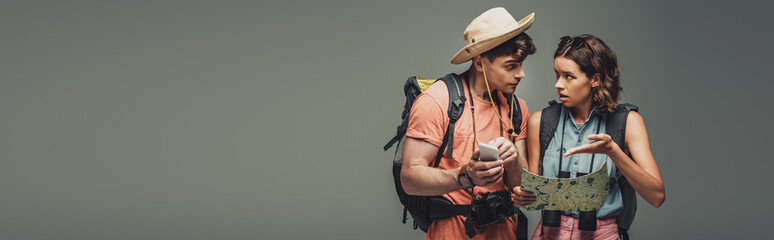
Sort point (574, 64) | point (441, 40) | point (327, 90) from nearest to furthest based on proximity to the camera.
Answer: point (574, 64) → point (441, 40) → point (327, 90)

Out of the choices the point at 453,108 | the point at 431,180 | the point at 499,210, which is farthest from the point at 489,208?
the point at 453,108

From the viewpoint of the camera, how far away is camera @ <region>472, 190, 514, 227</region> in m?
2.69

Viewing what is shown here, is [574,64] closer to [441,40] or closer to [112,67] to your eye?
[441,40]

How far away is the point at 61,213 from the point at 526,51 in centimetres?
446

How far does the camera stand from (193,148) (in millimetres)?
5809

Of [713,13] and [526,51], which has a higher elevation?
[713,13]

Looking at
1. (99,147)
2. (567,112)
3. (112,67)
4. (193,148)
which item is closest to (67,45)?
(112,67)

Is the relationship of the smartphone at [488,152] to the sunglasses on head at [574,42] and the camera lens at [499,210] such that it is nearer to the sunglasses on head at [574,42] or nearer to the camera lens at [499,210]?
the camera lens at [499,210]

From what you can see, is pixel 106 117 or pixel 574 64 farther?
pixel 106 117

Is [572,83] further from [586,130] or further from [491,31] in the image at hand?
A: [491,31]

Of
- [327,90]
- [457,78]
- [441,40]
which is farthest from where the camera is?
[327,90]

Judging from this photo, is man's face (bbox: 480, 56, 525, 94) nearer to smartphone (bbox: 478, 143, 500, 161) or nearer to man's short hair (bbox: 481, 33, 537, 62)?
man's short hair (bbox: 481, 33, 537, 62)

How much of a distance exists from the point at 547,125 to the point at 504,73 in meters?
0.23

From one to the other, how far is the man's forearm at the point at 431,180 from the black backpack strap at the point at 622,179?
52 centimetres
